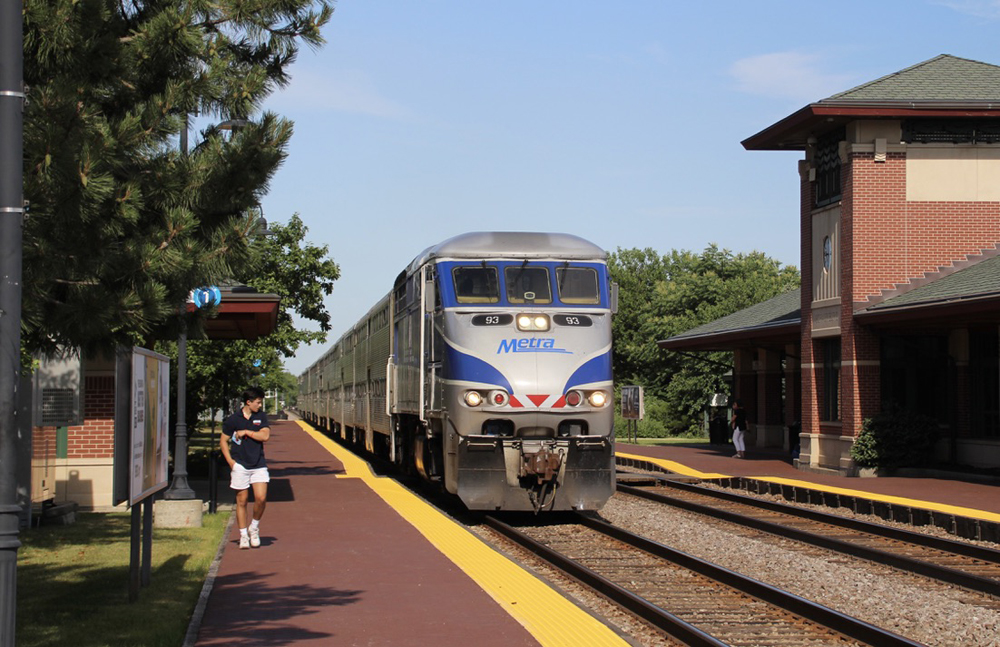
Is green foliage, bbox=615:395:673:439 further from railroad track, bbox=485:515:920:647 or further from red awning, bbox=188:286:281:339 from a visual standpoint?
railroad track, bbox=485:515:920:647

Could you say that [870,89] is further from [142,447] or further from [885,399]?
[142,447]

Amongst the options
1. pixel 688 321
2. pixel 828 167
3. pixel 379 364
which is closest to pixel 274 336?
pixel 379 364

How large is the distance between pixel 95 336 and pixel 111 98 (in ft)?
7.31

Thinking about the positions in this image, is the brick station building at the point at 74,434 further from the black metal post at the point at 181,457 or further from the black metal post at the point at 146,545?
the black metal post at the point at 146,545

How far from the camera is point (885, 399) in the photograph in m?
26.9

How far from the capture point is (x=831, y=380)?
28.5 metres

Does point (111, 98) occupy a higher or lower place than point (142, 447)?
higher

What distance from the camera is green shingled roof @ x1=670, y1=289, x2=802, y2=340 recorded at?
1379 inches

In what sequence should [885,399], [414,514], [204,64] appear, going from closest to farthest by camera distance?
[204,64], [414,514], [885,399]

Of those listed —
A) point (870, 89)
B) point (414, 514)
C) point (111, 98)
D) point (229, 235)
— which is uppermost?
point (870, 89)

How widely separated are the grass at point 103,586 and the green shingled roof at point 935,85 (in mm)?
18355

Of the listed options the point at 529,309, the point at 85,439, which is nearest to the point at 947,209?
the point at 529,309

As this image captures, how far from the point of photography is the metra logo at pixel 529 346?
1556 cm

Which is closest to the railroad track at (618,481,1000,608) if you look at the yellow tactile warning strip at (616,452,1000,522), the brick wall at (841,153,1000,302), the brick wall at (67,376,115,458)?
the yellow tactile warning strip at (616,452,1000,522)
